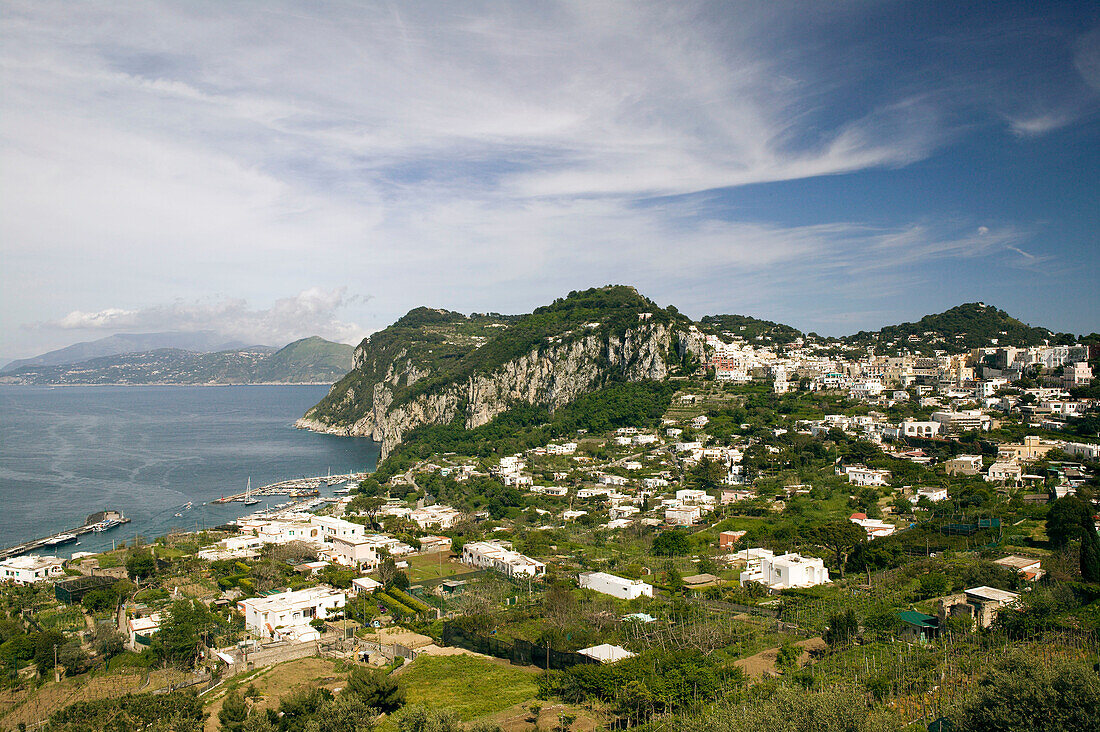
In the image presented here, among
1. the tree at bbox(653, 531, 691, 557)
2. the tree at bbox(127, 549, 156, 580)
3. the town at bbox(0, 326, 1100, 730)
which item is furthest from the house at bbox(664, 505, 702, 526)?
the tree at bbox(127, 549, 156, 580)

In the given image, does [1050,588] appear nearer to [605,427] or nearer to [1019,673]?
[1019,673]

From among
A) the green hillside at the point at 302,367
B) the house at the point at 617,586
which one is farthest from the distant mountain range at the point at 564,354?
the green hillside at the point at 302,367

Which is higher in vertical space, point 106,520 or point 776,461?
point 776,461

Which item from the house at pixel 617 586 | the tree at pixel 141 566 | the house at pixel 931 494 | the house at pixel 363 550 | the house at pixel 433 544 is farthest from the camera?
the house at pixel 433 544

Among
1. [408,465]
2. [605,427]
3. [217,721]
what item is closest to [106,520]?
[408,465]

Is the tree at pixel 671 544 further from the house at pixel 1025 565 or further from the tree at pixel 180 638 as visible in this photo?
the tree at pixel 180 638
